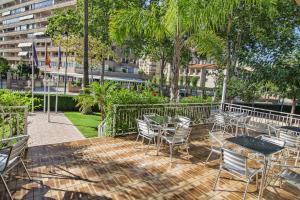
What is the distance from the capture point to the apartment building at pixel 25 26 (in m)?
58.4

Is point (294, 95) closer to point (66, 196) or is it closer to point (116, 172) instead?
point (116, 172)

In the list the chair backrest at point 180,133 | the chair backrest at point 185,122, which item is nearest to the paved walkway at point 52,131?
the chair backrest at point 185,122

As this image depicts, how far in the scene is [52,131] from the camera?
1235cm

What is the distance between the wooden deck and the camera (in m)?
4.34

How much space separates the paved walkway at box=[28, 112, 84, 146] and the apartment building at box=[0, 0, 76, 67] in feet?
143

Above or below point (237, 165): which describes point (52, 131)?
below

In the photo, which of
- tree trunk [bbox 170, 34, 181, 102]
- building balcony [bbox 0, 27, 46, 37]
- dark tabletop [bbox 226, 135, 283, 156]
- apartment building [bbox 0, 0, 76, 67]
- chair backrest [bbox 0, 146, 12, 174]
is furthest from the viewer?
building balcony [bbox 0, 27, 46, 37]

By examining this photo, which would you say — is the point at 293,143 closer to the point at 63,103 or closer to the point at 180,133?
the point at 180,133

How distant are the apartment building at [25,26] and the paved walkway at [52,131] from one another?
143 ft

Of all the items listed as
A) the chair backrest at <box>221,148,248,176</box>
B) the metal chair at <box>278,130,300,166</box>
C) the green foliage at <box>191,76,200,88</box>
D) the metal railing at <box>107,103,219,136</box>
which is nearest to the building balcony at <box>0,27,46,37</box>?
the green foliage at <box>191,76,200,88</box>

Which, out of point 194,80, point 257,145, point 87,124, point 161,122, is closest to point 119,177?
point 161,122

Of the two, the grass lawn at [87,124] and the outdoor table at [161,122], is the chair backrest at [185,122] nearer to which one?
the outdoor table at [161,122]

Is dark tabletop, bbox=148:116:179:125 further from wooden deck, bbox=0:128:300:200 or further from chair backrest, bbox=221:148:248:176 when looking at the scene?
chair backrest, bbox=221:148:248:176

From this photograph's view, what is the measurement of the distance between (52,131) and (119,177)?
28.2 feet
